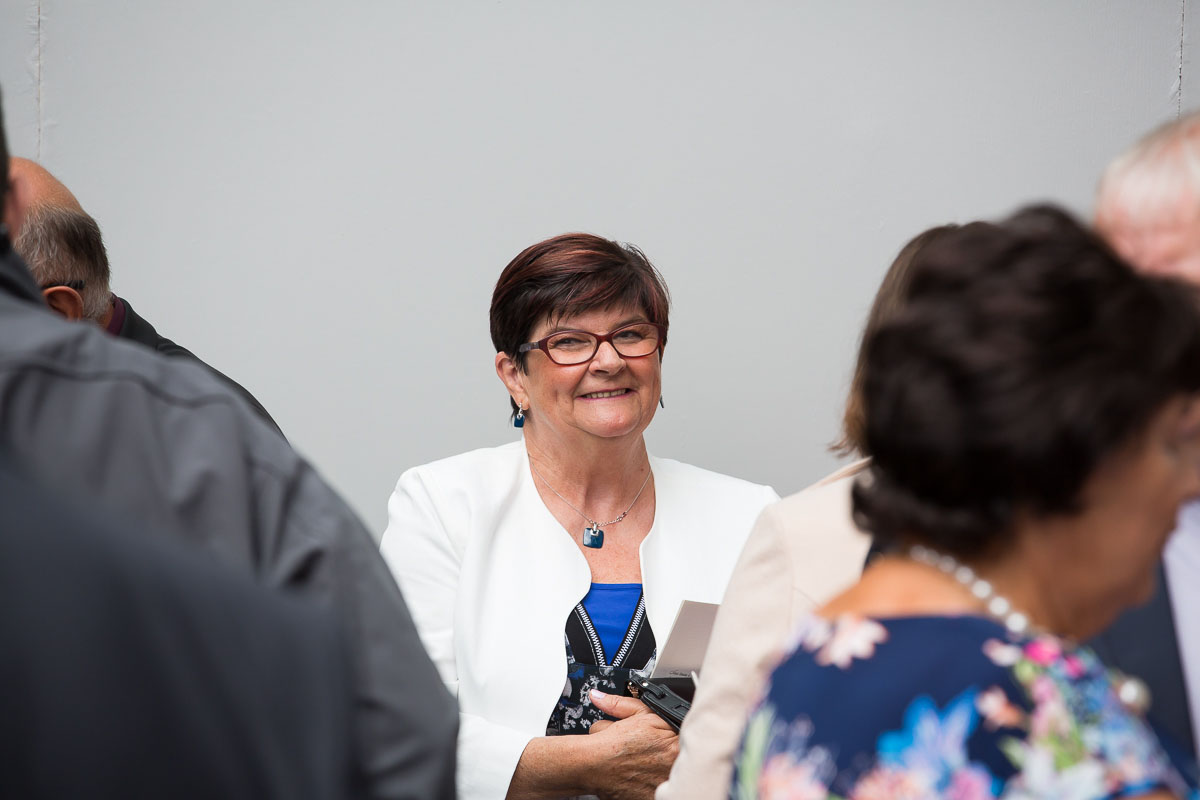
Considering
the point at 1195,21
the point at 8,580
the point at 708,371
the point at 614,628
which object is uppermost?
the point at 1195,21

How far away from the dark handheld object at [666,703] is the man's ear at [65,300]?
1375 millimetres

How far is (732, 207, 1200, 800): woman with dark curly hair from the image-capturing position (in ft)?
2.50

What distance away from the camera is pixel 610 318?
2631 millimetres

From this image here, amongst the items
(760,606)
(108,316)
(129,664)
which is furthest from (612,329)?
(129,664)

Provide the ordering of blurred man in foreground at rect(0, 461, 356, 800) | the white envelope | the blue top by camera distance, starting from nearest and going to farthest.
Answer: blurred man in foreground at rect(0, 461, 356, 800)
the white envelope
the blue top

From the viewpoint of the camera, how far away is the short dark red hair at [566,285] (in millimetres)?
2611

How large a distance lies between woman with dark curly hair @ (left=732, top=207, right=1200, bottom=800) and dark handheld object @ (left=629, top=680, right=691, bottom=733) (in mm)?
1214

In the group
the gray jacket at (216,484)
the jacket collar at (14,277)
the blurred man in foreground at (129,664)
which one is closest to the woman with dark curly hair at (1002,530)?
the gray jacket at (216,484)

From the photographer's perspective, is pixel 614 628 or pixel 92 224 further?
pixel 614 628

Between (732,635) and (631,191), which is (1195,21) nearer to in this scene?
(631,191)

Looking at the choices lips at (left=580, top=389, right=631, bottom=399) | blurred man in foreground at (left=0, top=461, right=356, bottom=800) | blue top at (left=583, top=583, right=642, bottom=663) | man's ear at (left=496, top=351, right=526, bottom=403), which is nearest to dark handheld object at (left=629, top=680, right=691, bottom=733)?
blue top at (left=583, top=583, right=642, bottom=663)

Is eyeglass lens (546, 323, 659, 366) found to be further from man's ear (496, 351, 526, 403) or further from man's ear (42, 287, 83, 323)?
man's ear (42, 287, 83, 323)

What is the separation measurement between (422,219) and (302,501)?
252cm

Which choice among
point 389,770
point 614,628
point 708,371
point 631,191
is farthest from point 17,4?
point 389,770
